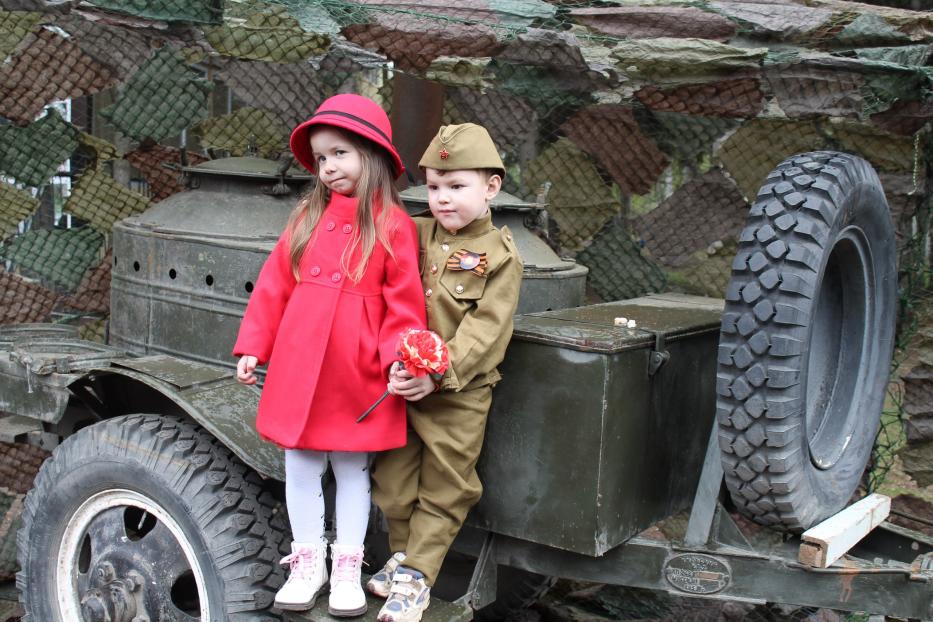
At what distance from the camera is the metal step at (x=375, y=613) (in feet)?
8.32

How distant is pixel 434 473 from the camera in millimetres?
2594

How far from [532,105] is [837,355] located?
6.76 ft

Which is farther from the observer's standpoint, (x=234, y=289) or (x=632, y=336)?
(x=234, y=289)

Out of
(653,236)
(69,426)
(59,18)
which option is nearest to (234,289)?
(69,426)

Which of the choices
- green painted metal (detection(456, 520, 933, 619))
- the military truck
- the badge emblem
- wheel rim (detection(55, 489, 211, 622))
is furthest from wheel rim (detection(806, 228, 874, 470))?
wheel rim (detection(55, 489, 211, 622))

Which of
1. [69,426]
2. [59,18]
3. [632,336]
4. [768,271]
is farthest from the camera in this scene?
[59,18]

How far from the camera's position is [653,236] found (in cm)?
460

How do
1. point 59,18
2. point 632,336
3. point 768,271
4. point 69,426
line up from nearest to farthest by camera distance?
point 768,271 → point 632,336 → point 69,426 → point 59,18

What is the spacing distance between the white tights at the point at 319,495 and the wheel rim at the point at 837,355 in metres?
1.41

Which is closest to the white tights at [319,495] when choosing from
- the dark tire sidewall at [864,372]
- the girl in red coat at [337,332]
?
the girl in red coat at [337,332]

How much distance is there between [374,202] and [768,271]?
1.05 meters

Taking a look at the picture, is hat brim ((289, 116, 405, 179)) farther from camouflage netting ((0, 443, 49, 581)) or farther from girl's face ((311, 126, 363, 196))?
camouflage netting ((0, 443, 49, 581))

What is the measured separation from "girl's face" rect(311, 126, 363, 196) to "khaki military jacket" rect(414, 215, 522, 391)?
270 mm

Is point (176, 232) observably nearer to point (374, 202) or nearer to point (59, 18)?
point (374, 202)
